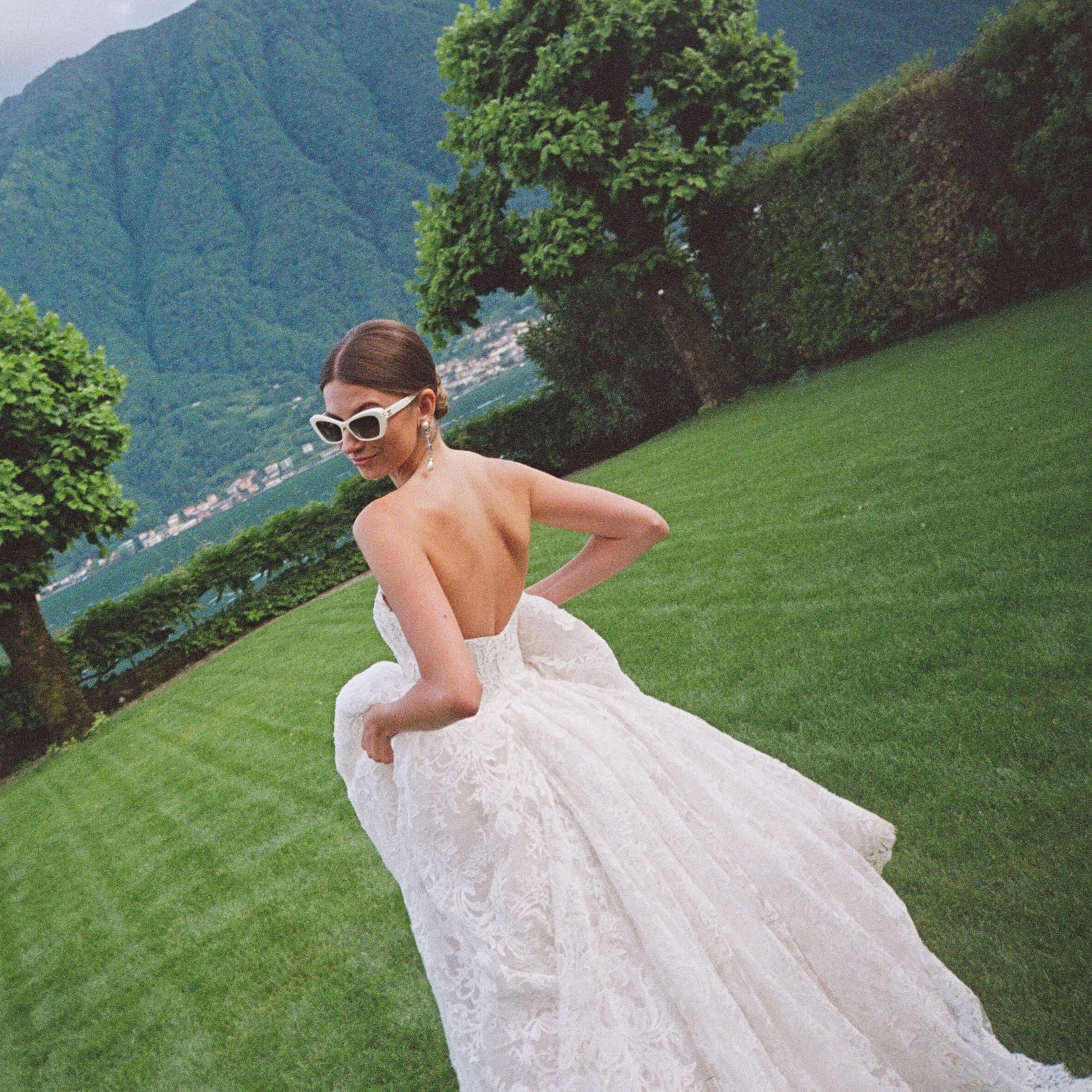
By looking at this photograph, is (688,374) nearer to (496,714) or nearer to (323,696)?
(323,696)

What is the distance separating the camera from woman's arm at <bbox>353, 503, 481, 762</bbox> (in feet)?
5.75

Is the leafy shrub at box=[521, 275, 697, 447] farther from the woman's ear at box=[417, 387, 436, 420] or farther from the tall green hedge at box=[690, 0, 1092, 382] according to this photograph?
the woman's ear at box=[417, 387, 436, 420]

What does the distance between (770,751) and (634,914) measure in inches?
109

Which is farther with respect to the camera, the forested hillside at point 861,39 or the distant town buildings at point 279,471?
the distant town buildings at point 279,471

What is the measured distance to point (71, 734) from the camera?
12.7 m

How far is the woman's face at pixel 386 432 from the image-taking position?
195 centimetres

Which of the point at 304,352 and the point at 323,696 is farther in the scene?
the point at 304,352

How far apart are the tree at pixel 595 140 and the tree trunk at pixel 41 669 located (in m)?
9.96

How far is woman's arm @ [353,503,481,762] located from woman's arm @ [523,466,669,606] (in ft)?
1.62

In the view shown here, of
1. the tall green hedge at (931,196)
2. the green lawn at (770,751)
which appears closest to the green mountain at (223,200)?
the tall green hedge at (931,196)

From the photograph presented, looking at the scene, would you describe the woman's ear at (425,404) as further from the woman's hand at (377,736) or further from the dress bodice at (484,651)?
the woman's hand at (377,736)

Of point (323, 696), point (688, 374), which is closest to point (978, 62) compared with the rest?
point (688, 374)

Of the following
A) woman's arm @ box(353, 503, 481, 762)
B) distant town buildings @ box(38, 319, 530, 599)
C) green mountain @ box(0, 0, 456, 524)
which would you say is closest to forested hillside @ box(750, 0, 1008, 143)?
distant town buildings @ box(38, 319, 530, 599)

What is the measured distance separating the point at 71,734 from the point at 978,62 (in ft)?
61.9
